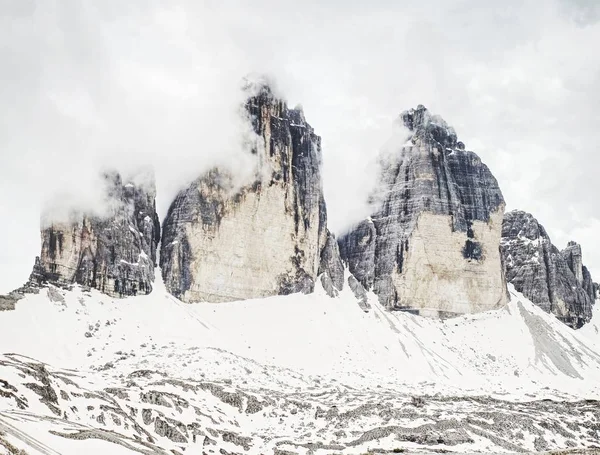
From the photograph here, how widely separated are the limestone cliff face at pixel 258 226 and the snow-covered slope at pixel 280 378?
522 cm

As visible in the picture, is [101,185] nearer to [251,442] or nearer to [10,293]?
[10,293]

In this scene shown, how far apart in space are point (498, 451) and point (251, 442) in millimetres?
31071

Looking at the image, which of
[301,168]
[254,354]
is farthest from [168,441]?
[301,168]

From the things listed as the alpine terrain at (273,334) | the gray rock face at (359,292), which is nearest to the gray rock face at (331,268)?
the alpine terrain at (273,334)

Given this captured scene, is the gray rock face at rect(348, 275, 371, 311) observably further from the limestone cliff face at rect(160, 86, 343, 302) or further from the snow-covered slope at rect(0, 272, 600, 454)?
the limestone cliff face at rect(160, 86, 343, 302)

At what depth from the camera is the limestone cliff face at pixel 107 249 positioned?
14600 cm

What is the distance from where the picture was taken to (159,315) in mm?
146000

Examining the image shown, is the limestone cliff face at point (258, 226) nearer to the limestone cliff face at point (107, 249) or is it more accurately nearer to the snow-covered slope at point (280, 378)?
the snow-covered slope at point (280, 378)

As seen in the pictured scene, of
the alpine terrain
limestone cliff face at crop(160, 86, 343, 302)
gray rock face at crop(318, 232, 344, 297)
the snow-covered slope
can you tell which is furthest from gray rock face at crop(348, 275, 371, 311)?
limestone cliff face at crop(160, 86, 343, 302)

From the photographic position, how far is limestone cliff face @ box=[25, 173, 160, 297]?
479ft

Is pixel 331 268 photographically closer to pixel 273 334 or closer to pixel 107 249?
pixel 273 334

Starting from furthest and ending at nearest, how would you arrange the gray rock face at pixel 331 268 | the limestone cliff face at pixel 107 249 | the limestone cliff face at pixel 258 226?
the gray rock face at pixel 331 268 < the limestone cliff face at pixel 258 226 < the limestone cliff face at pixel 107 249

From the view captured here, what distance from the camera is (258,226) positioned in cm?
17150

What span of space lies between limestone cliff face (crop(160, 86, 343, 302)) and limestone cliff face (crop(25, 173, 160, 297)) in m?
6.98
